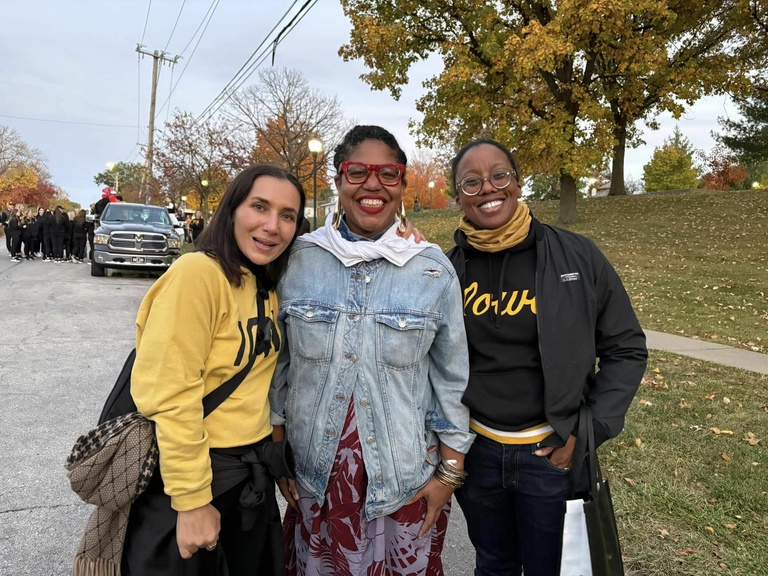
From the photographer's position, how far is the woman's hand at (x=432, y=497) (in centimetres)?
193

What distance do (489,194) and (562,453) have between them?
1000mm

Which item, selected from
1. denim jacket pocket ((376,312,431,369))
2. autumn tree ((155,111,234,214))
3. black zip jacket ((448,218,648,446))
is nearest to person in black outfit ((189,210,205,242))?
autumn tree ((155,111,234,214))

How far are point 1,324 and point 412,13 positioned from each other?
16060mm

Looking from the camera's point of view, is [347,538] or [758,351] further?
[758,351]

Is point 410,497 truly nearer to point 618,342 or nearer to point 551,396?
point 551,396

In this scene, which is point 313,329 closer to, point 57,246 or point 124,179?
point 57,246

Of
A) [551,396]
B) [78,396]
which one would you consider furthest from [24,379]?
[551,396]

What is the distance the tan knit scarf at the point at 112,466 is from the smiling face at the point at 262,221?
65cm

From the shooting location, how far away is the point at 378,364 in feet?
5.97

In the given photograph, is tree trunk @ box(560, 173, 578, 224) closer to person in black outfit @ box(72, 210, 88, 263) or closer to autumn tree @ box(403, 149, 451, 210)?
person in black outfit @ box(72, 210, 88, 263)

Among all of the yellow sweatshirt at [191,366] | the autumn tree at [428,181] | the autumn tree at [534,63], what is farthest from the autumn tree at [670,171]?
the yellow sweatshirt at [191,366]

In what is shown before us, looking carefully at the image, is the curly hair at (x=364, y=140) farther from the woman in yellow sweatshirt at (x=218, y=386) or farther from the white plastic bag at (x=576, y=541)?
the white plastic bag at (x=576, y=541)

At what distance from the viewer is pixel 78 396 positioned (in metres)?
4.92

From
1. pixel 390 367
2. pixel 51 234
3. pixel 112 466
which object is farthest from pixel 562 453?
pixel 51 234
